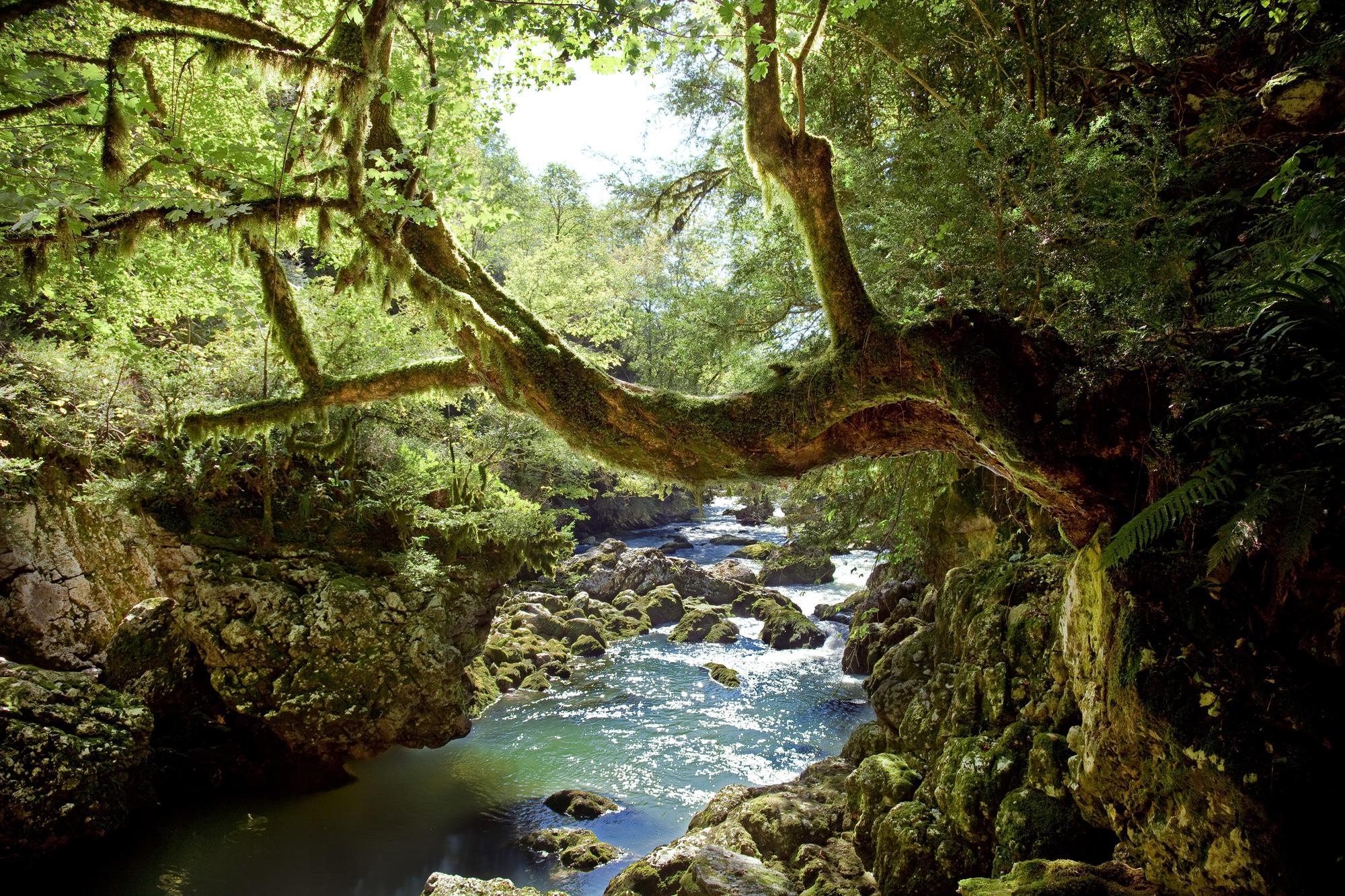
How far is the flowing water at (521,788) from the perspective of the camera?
6840 mm

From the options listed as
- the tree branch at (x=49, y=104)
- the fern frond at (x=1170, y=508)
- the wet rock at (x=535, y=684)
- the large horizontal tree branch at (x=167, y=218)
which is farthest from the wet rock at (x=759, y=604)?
the tree branch at (x=49, y=104)

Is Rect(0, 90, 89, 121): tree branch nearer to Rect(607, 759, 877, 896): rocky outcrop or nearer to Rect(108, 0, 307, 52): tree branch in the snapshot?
Rect(108, 0, 307, 52): tree branch

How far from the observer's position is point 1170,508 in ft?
9.80

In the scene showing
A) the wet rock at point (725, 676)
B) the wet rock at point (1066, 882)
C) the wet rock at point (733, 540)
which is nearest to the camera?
the wet rock at point (1066, 882)

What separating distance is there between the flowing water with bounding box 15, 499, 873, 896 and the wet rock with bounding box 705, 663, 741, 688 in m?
0.24

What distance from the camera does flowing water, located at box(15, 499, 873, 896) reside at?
684cm

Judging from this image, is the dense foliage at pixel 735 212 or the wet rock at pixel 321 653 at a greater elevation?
the dense foliage at pixel 735 212

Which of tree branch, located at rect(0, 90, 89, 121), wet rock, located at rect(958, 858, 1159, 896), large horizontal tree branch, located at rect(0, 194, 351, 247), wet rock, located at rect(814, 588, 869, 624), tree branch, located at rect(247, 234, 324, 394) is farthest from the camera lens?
wet rock, located at rect(814, 588, 869, 624)

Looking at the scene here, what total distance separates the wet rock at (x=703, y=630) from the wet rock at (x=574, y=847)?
6978mm

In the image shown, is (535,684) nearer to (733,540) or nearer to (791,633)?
(791,633)

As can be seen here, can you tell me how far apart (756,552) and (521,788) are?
13.3 meters

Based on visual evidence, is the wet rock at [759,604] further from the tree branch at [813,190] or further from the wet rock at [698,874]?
the tree branch at [813,190]

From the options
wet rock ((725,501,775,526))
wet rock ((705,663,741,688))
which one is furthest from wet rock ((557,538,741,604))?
wet rock ((725,501,775,526))

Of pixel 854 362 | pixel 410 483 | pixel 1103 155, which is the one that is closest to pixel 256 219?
pixel 854 362
